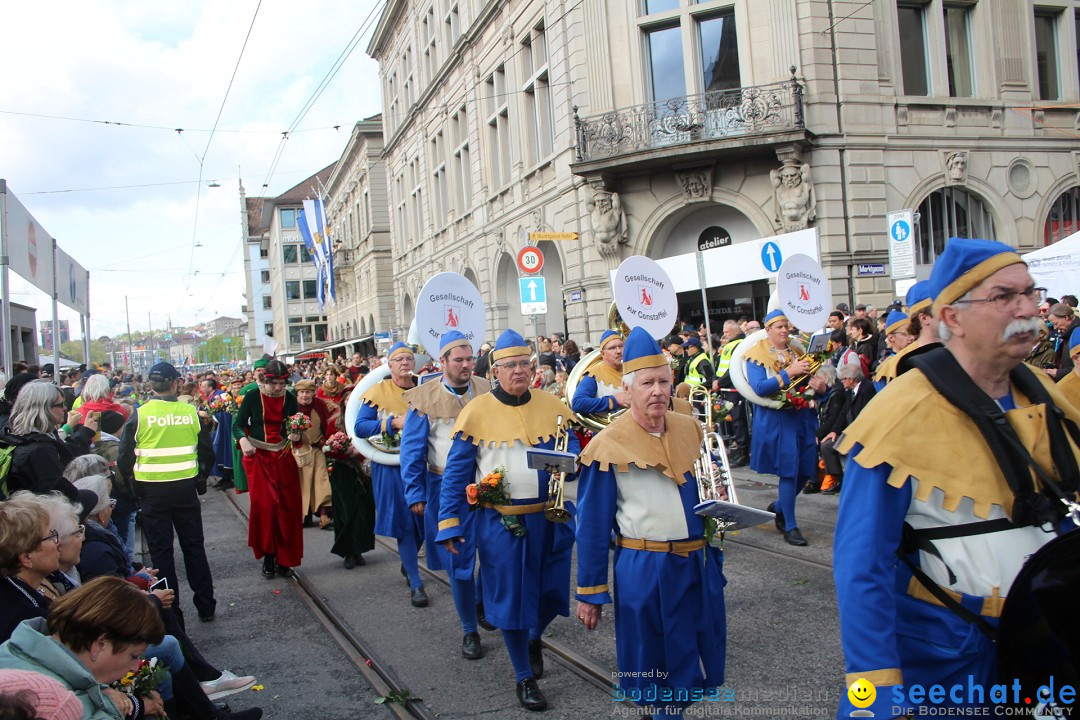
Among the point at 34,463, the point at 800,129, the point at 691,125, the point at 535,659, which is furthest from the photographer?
the point at 691,125

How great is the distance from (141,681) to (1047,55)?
2471cm

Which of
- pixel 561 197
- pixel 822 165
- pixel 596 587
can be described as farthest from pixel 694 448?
pixel 561 197

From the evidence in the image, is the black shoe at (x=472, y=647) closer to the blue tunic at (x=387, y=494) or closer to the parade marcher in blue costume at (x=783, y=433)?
the blue tunic at (x=387, y=494)

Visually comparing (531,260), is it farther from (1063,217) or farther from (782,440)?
(1063,217)

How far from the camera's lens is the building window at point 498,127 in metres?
27.4

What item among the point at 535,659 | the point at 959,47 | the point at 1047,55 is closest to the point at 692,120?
the point at 959,47

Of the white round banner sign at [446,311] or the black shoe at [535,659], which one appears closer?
the black shoe at [535,659]

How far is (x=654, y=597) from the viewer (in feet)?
12.1

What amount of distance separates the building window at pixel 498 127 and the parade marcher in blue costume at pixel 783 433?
20579 millimetres

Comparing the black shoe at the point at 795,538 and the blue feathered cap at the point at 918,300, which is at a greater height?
the blue feathered cap at the point at 918,300

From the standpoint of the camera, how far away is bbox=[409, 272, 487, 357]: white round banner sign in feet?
24.3

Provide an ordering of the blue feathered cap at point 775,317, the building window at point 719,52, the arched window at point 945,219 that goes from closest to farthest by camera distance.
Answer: the blue feathered cap at point 775,317 → the building window at point 719,52 → the arched window at point 945,219

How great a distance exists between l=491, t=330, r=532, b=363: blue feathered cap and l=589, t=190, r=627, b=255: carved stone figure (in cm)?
1563

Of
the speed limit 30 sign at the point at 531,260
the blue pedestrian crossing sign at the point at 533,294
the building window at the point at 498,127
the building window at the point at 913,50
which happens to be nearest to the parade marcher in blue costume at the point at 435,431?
the blue pedestrian crossing sign at the point at 533,294
